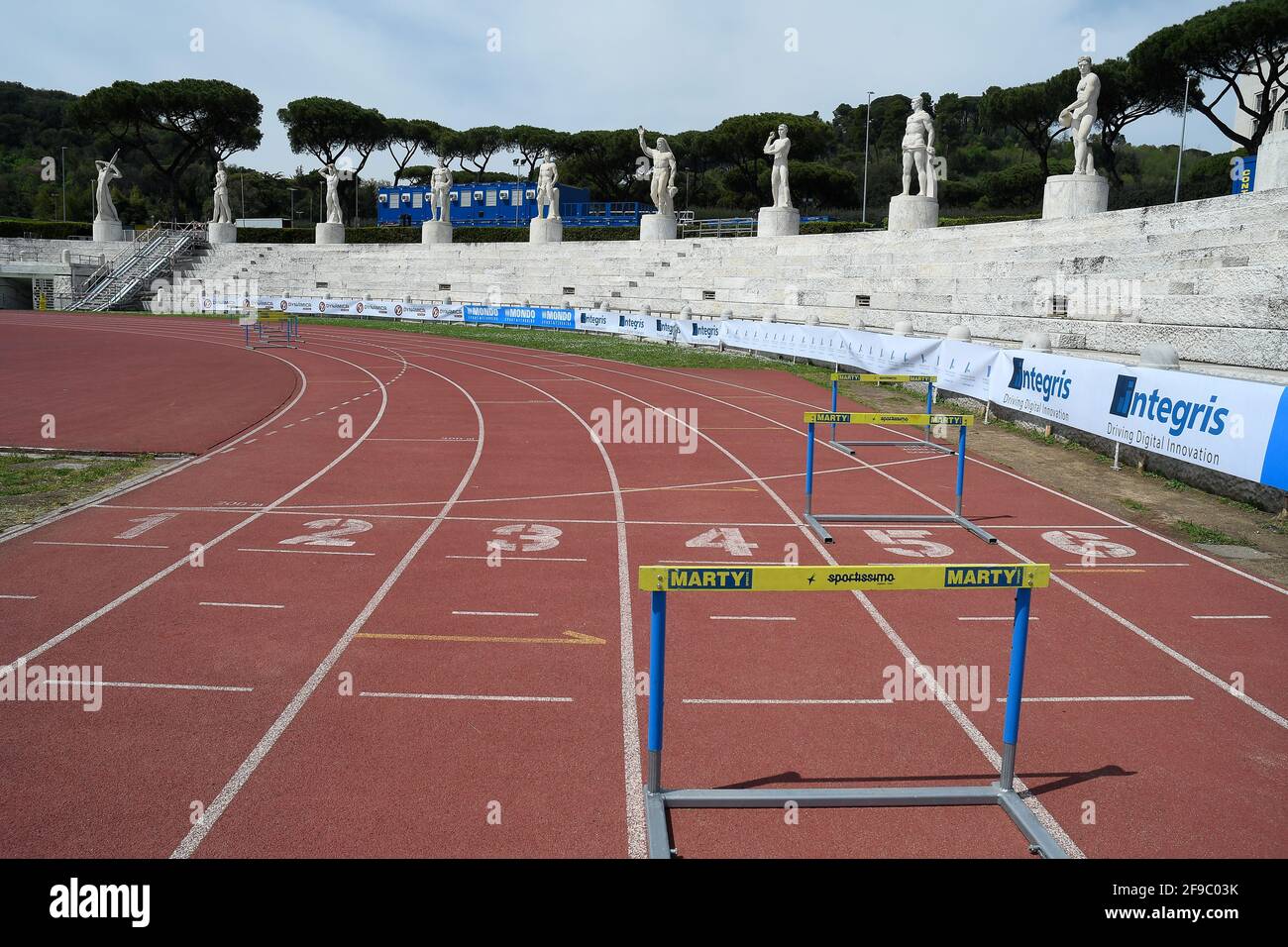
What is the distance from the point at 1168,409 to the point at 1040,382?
12.7 ft

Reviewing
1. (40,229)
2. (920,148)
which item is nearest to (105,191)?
(40,229)

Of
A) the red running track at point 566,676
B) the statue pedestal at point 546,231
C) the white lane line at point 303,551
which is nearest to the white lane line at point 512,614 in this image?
the red running track at point 566,676

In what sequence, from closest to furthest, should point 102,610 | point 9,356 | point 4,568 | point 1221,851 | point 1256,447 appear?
point 1221,851 < point 102,610 < point 4,568 < point 1256,447 < point 9,356

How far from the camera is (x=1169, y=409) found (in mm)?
12289

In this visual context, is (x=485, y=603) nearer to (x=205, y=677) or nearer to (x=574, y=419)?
(x=205, y=677)

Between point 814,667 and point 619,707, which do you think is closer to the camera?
point 619,707

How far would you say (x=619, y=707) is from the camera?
595 cm

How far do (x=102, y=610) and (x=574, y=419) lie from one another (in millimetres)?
11104

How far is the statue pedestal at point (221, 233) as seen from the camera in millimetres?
53625

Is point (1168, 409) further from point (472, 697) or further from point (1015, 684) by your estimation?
point (472, 697)

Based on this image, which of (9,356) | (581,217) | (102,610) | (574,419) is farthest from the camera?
(581,217)

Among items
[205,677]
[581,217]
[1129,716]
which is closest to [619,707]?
[205,677]

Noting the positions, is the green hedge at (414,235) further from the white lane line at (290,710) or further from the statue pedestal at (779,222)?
the white lane line at (290,710)
